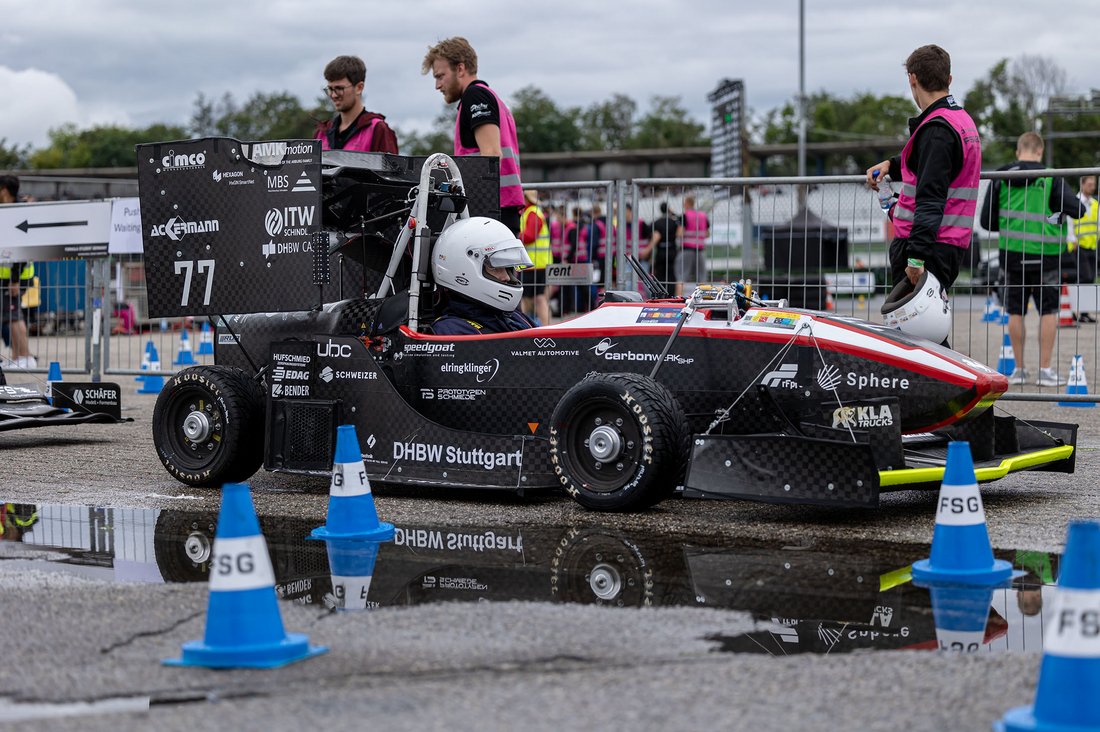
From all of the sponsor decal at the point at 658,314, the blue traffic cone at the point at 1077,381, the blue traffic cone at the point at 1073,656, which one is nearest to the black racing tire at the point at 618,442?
the sponsor decal at the point at 658,314

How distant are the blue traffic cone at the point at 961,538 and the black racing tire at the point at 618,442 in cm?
151

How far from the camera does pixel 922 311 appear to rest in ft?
22.2

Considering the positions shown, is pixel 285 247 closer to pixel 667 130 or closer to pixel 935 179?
pixel 935 179

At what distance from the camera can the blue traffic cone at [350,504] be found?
19.4ft

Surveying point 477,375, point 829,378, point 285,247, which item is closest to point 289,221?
point 285,247

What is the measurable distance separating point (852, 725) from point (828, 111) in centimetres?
10273

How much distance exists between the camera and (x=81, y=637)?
14.0ft

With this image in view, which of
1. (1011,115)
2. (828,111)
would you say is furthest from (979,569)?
(828,111)

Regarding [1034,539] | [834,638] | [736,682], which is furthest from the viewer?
[1034,539]

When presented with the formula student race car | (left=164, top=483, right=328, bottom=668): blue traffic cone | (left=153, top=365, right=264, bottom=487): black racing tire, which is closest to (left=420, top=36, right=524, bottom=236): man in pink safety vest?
the formula student race car

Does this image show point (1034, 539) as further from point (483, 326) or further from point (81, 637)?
point (81, 637)

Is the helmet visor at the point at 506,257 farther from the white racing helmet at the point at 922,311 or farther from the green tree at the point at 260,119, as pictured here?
the green tree at the point at 260,119

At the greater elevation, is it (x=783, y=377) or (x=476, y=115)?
(x=476, y=115)

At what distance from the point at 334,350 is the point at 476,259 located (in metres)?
0.90
